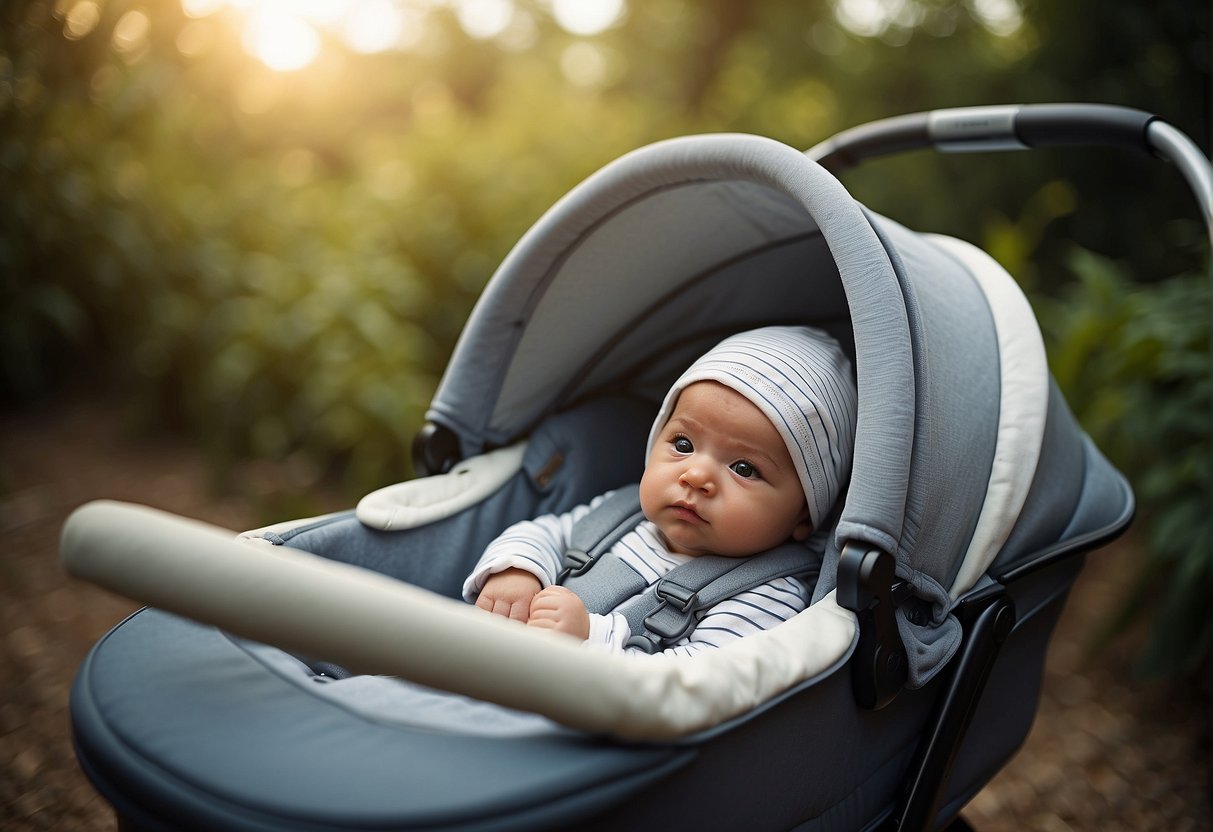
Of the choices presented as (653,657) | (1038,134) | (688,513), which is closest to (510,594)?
(688,513)

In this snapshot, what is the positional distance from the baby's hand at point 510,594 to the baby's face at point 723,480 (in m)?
0.24

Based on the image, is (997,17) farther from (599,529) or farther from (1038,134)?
(599,529)

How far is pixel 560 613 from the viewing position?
141cm

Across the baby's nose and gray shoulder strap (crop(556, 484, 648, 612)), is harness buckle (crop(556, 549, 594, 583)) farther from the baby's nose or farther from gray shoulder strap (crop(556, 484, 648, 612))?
the baby's nose

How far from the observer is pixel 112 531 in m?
0.95

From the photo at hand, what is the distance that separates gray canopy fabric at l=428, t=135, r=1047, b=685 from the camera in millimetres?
1259

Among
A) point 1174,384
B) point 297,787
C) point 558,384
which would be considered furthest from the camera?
point 1174,384

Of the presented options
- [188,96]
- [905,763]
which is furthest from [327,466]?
[905,763]

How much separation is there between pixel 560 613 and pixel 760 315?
33.0 inches

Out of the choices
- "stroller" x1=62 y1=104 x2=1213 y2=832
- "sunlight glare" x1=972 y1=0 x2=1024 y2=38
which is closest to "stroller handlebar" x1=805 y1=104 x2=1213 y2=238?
"stroller" x1=62 y1=104 x2=1213 y2=832

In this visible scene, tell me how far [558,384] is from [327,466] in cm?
215

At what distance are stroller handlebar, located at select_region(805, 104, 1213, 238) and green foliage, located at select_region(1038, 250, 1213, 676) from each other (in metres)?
1.00

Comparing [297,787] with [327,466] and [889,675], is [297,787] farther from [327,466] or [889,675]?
[327,466]

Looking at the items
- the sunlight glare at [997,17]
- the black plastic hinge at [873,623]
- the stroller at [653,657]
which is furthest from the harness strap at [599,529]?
the sunlight glare at [997,17]
